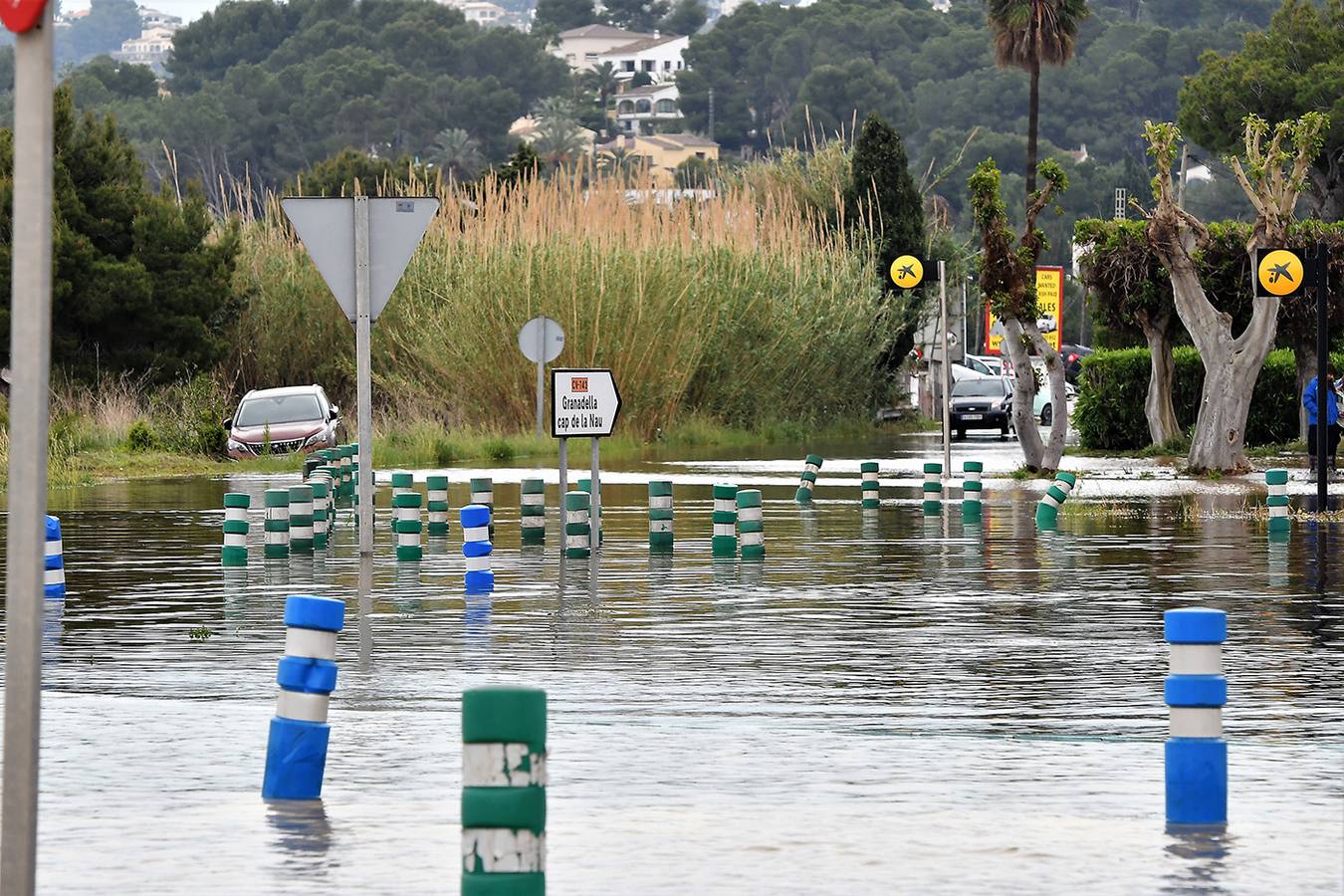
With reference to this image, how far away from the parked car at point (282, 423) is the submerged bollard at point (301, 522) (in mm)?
18048

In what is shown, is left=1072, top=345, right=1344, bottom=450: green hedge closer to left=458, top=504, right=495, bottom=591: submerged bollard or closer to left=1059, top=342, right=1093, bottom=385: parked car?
left=458, top=504, right=495, bottom=591: submerged bollard

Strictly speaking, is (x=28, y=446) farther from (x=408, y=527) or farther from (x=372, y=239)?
(x=408, y=527)

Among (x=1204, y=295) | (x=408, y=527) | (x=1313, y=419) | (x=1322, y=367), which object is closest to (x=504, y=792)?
(x=408, y=527)

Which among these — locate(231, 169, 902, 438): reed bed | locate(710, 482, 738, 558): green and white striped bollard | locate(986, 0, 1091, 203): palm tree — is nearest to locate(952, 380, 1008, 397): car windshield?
locate(231, 169, 902, 438): reed bed

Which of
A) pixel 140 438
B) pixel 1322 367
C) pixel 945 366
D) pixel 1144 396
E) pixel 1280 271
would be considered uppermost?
pixel 1280 271

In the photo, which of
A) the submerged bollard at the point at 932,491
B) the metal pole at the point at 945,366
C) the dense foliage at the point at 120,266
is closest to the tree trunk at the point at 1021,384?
the metal pole at the point at 945,366

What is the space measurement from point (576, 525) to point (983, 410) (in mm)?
37220

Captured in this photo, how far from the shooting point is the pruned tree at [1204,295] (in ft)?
102

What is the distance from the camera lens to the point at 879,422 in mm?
56281

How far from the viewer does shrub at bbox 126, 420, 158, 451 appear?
40062 millimetres

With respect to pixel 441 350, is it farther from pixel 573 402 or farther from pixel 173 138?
pixel 173 138

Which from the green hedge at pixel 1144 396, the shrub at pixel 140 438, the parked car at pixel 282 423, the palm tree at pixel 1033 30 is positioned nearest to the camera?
the parked car at pixel 282 423

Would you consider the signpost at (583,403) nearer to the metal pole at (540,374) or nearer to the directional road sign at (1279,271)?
the directional road sign at (1279,271)

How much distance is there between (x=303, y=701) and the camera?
9.15 meters
